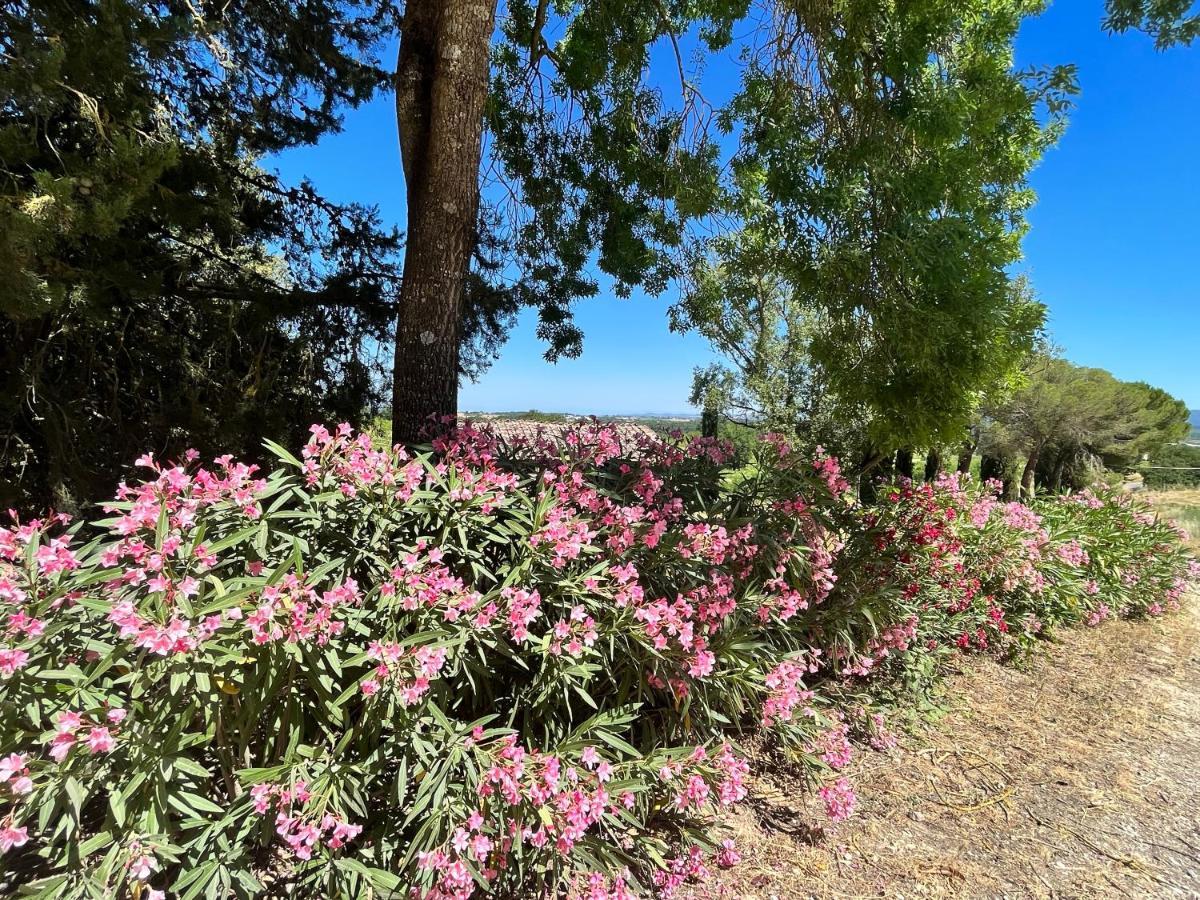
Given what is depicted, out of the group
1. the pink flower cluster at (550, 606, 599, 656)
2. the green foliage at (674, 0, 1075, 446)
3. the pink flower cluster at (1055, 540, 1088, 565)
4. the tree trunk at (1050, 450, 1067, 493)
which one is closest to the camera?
the pink flower cluster at (550, 606, 599, 656)

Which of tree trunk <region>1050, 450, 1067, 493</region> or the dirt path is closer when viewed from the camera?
the dirt path

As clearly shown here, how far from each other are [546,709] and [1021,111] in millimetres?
3085

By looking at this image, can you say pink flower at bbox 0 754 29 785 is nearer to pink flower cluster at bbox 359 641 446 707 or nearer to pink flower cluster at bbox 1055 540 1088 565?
pink flower cluster at bbox 359 641 446 707

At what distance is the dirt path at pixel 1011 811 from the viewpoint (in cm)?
171

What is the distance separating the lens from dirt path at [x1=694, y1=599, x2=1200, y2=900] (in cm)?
171

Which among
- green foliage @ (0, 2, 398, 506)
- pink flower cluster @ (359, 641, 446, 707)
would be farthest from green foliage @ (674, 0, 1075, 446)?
green foliage @ (0, 2, 398, 506)

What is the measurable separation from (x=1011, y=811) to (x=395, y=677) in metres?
2.23

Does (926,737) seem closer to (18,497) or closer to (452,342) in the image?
(452,342)

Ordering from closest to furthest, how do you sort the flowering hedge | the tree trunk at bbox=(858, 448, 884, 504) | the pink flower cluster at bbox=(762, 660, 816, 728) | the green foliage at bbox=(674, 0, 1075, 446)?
the flowering hedge < the pink flower cluster at bbox=(762, 660, 816, 728) < the green foliage at bbox=(674, 0, 1075, 446) < the tree trunk at bbox=(858, 448, 884, 504)

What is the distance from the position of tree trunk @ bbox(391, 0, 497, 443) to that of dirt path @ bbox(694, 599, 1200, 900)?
206cm

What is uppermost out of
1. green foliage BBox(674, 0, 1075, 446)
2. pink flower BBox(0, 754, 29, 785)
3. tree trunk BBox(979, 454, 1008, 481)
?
green foliage BBox(674, 0, 1075, 446)

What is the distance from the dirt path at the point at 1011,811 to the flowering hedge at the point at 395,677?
16 centimetres

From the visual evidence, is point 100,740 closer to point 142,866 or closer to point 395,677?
point 142,866

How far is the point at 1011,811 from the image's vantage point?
2021 millimetres
